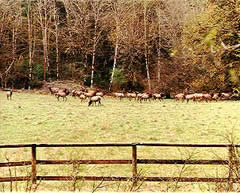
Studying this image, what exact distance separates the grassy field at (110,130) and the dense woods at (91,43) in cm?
544

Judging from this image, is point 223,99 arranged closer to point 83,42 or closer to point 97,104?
point 97,104

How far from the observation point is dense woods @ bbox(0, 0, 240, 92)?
16234 millimetres

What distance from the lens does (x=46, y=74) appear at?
17516 mm

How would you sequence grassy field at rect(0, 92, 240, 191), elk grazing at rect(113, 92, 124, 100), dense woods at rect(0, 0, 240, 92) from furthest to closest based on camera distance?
dense woods at rect(0, 0, 240, 92)
elk grazing at rect(113, 92, 124, 100)
grassy field at rect(0, 92, 240, 191)

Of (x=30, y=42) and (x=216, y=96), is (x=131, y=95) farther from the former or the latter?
(x=30, y=42)

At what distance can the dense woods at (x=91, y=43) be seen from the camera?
1623 cm

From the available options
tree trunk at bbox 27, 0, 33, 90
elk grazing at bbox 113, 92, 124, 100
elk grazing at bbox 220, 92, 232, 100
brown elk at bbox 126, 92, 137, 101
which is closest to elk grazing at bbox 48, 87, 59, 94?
tree trunk at bbox 27, 0, 33, 90

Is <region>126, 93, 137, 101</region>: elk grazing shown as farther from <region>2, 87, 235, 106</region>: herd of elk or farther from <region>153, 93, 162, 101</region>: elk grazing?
<region>153, 93, 162, 101</region>: elk grazing

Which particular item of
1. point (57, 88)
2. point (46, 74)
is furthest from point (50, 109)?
point (46, 74)

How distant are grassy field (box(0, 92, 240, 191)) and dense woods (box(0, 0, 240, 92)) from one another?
5.44 meters

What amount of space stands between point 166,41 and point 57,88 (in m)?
5.30

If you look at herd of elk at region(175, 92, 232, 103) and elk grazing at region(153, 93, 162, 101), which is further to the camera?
elk grazing at region(153, 93, 162, 101)

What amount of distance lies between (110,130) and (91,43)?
34.6 feet

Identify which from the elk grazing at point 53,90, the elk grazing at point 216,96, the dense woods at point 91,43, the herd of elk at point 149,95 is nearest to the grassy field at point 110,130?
the herd of elk at point 149,95
